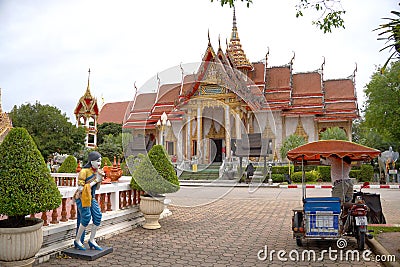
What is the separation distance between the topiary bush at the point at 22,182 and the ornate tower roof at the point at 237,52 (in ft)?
83.7

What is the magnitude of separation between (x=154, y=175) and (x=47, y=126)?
2316cm

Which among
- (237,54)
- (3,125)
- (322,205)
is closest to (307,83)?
(237,54)

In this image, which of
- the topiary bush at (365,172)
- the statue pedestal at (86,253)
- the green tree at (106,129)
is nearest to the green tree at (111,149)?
the green tree at (106,129)

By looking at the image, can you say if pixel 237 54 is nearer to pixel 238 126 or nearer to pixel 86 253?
pixel 238 126

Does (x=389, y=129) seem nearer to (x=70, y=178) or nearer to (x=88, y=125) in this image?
(x=70, y=178)

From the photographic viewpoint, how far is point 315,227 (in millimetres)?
5410

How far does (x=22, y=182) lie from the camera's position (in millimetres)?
4043

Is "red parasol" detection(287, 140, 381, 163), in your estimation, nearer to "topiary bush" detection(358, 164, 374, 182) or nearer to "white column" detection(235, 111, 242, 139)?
"topiary bush" detection(358, 164, 374, 182)

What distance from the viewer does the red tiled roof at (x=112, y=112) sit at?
42.3 m

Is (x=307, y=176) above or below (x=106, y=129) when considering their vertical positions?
below

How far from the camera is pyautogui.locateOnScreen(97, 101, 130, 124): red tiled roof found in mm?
42344

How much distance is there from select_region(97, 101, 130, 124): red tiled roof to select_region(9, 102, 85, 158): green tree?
1358 cm

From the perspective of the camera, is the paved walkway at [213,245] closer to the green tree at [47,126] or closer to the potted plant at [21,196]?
the potted plant at [21,196]

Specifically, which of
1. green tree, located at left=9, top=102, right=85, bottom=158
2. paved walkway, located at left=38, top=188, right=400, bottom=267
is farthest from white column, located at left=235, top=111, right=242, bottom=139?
paved walkway, located at left=38, top=188, right=400, bottom=267
